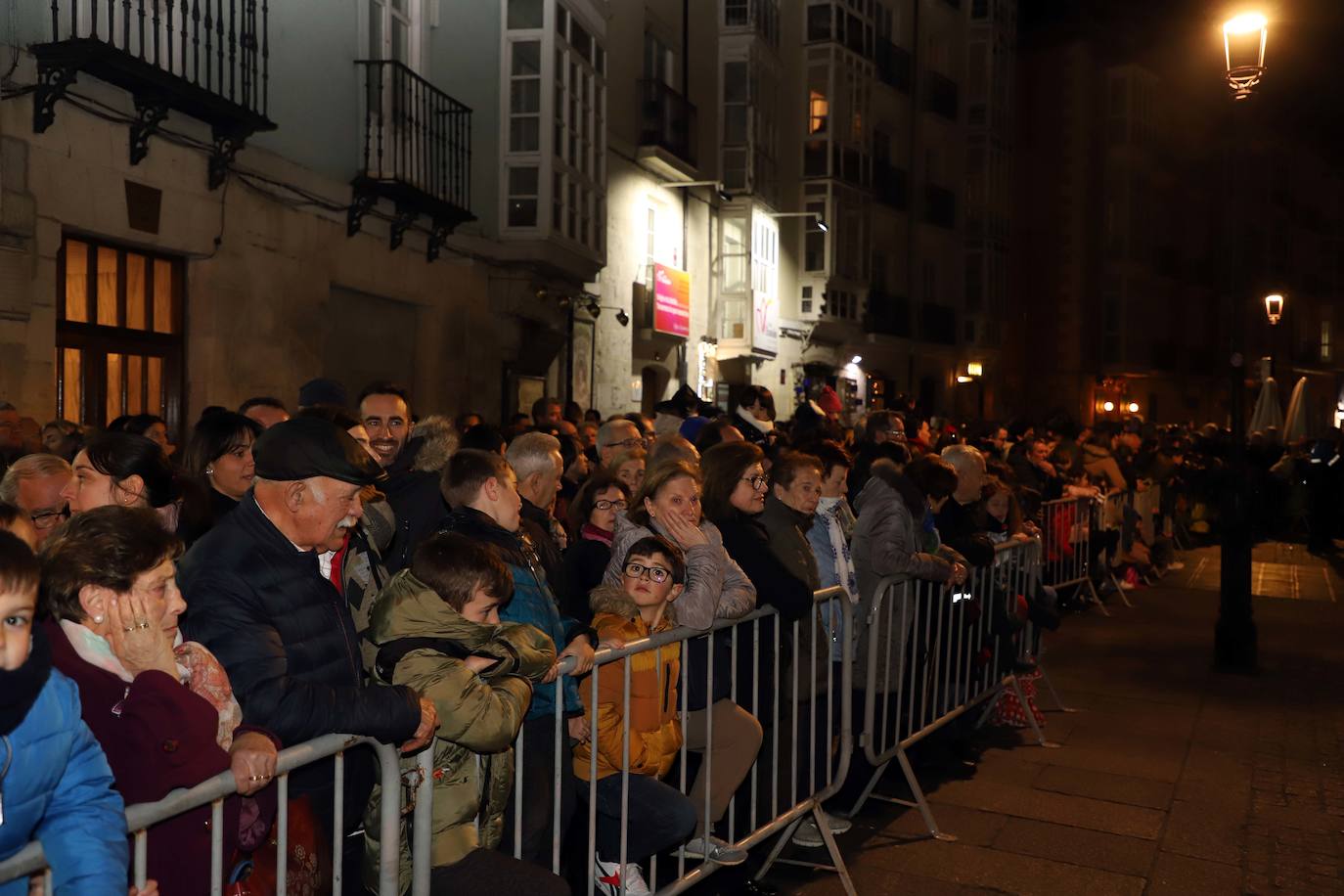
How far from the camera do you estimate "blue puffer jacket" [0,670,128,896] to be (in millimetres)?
2174

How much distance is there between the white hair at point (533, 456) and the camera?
5152mm

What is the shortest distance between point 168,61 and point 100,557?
324 inches

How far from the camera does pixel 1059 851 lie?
5.60 metres

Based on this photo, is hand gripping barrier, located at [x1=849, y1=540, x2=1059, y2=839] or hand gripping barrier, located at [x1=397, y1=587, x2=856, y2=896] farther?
hand gripping barrier, located at [x1=849, y1=540, x2=1059, y2=839]

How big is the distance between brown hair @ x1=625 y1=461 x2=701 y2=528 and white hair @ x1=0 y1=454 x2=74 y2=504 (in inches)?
83.9

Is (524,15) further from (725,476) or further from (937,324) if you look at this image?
(937,324)

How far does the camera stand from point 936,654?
6.58 m

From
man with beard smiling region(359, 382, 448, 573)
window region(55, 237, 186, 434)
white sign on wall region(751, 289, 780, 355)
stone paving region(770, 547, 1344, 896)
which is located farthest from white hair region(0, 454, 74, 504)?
white sign on wall region(751, 289, 780, 355)

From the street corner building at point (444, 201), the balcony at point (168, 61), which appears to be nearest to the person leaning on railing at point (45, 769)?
the street corner building at point (444, 201)

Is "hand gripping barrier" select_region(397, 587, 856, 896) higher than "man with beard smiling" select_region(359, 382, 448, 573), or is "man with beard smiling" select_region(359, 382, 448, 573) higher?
"man with beard smiling" select_region(359, 382, 448, 573)

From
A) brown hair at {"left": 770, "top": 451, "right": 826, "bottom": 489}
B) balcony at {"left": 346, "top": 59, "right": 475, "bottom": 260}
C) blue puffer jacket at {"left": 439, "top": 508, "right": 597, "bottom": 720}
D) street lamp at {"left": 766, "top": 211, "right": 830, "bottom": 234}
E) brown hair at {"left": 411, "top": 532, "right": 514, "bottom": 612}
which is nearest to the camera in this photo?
brown hair at {"left": 411, "top": 532, "right": 514, "bottom": 612}

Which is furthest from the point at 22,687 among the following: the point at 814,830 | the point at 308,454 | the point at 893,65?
the point at 893,65

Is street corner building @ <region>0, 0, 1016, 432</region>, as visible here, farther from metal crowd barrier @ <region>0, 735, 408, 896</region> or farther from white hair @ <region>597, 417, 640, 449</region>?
metal crowd barrier @ <region>0, 735, 408, 896</region>

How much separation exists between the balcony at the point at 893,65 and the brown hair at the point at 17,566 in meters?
32.1
